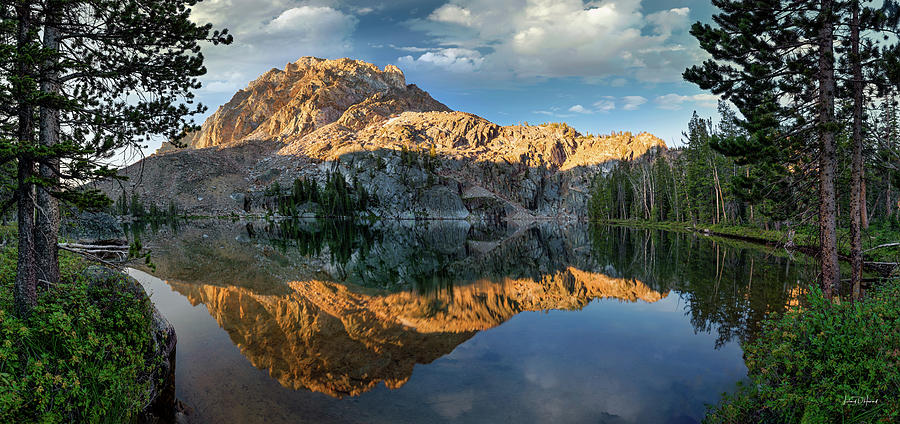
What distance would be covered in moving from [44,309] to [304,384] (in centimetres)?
523

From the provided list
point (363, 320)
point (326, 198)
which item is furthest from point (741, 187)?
point (326, 198)

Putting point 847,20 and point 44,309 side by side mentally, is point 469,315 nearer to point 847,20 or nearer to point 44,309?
point 44,309

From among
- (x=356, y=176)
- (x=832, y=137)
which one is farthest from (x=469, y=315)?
(x=356, y=176)

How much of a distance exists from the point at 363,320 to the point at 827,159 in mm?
16434

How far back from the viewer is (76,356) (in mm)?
5953

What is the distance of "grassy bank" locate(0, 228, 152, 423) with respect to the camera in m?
5.32

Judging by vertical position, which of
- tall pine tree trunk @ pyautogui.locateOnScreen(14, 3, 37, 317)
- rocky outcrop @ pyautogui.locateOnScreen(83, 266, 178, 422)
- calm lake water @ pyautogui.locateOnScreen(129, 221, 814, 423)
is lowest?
calm lake water @ pyautogui.locateOnScreen(129, 221, 814, 423)

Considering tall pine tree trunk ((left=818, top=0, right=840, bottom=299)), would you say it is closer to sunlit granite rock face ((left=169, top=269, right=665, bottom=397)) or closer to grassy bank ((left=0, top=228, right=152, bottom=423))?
sunlit granite rock face ((left=169, top=269, right=665, bottom=397))

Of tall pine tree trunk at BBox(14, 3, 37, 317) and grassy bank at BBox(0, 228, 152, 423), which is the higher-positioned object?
tall pine tree trunk at BBox(14, 3, 37, 317)

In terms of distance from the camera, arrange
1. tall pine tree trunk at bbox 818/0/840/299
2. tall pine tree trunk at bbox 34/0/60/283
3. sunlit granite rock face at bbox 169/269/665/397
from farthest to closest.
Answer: tall pine tree trunk at bbox 818/0/840/299
sunlit granite rock face at bbox 169/269/665/397
tall pine tree trunk at bbox 34/0/60/283

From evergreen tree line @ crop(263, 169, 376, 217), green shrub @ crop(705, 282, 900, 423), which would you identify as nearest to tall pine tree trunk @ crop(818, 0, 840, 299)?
green shrub @ crop(705, 282, 900, 423)

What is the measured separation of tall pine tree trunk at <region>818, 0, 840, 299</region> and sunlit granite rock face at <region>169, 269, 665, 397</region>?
25.2ft

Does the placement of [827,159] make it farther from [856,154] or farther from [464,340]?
[464,340]

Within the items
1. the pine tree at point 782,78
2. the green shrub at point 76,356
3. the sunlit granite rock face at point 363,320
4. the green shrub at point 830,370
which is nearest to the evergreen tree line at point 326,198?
the sunlit granite rock face at point 363,320
